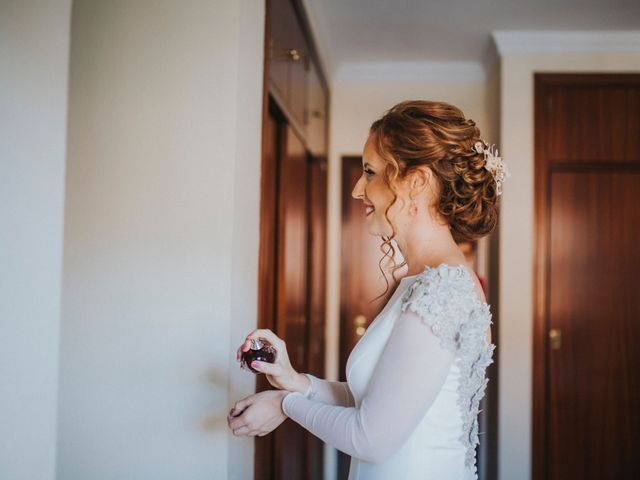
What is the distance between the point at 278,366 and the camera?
1132 mm

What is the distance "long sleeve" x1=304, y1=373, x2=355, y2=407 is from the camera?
123 centimetres

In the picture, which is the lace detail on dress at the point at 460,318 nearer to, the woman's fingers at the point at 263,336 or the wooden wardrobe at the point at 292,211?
the woman's fingers at the point at 263,336

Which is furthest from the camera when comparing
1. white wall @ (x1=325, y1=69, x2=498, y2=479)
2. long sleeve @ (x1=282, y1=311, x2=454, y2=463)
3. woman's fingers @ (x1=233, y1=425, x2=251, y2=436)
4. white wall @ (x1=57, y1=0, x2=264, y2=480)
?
white wall @ (x1=325, y1=69, x2=498, y2=479)

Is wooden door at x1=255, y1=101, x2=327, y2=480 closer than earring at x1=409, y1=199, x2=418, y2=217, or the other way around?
earring at x1=409, y1=199, x2=418, y2=217

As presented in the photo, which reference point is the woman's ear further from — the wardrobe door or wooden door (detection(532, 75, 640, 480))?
wooden door (detection(532, 75, 640, 480))

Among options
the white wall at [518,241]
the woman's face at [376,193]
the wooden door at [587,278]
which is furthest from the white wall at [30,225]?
the wooden door at [587,278]

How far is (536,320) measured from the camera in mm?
3314

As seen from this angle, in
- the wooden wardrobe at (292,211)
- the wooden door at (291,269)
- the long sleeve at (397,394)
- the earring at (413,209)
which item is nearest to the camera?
the long sleeve at (397,394)

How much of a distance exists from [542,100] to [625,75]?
19.5 inches

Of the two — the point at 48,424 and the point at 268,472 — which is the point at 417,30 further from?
the point at 48,424

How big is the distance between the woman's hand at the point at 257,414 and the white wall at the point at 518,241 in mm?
2493

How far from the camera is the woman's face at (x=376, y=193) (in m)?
1.19

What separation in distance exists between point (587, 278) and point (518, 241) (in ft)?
1.50

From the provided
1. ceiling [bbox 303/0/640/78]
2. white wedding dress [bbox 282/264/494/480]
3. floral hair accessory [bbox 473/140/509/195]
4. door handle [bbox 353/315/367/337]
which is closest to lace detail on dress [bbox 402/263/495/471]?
white wedding dress [bbox 282/264/494/480]
